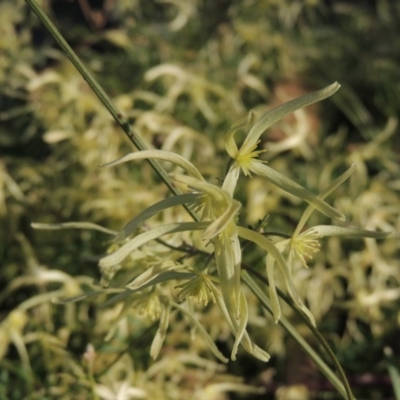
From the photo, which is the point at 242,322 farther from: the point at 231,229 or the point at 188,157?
the point at 188,157

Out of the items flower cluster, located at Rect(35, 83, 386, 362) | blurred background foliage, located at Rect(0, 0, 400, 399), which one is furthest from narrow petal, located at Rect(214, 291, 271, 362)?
blurred background foliage, located at Rect(0, 0, 400, 399)

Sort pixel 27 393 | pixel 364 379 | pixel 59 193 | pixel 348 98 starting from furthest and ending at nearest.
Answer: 1. pixel 348 98
2. pixel 59 193
3. pixel 364 379
4. pixel 27 393

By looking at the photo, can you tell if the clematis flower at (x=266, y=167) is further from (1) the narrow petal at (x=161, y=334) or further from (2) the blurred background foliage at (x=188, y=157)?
(2) the blurred background foliage at (x=188, y=157)

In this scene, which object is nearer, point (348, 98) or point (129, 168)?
point (129, 168)

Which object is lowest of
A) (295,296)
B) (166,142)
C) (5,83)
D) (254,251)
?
(254,251)

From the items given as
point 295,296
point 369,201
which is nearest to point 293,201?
point 369,201

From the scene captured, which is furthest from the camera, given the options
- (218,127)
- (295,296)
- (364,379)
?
(218,127)

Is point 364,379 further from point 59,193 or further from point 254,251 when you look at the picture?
point 59,193
